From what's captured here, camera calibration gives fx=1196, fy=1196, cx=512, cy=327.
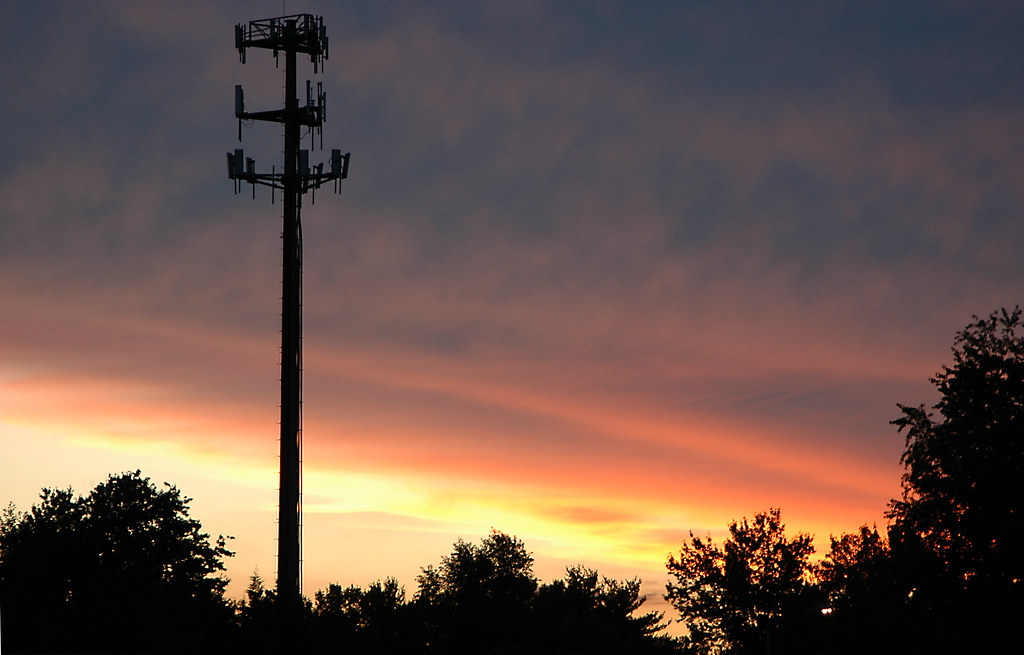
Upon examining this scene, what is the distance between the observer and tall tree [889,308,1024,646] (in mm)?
55094

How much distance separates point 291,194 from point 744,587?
7858 cm

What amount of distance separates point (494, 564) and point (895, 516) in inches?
1944

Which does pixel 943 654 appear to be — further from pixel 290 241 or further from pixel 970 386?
pixel 290 241

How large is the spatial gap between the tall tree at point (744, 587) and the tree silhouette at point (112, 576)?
64.5 meters

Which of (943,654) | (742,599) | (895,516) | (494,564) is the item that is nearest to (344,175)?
(895,516)

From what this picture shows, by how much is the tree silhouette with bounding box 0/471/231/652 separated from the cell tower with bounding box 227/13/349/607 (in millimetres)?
5099

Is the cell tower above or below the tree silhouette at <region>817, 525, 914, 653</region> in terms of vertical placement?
above

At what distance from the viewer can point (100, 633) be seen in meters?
56.8

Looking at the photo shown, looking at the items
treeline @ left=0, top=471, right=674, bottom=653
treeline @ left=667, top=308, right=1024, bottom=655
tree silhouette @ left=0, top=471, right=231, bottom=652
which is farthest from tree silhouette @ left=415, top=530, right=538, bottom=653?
treeline @ left=667, top=308, right=1024, bottom=655

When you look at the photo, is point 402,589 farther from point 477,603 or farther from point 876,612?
point 876,612

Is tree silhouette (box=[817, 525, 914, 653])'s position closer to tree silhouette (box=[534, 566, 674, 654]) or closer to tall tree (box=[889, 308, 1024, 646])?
tall tree (box=[889, 308, 1024, 646])

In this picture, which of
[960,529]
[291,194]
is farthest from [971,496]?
[291,194]

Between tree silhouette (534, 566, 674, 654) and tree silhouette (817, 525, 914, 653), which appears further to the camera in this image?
tree silhouette (534, 566, 674, 654)

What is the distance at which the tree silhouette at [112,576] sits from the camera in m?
54.4
